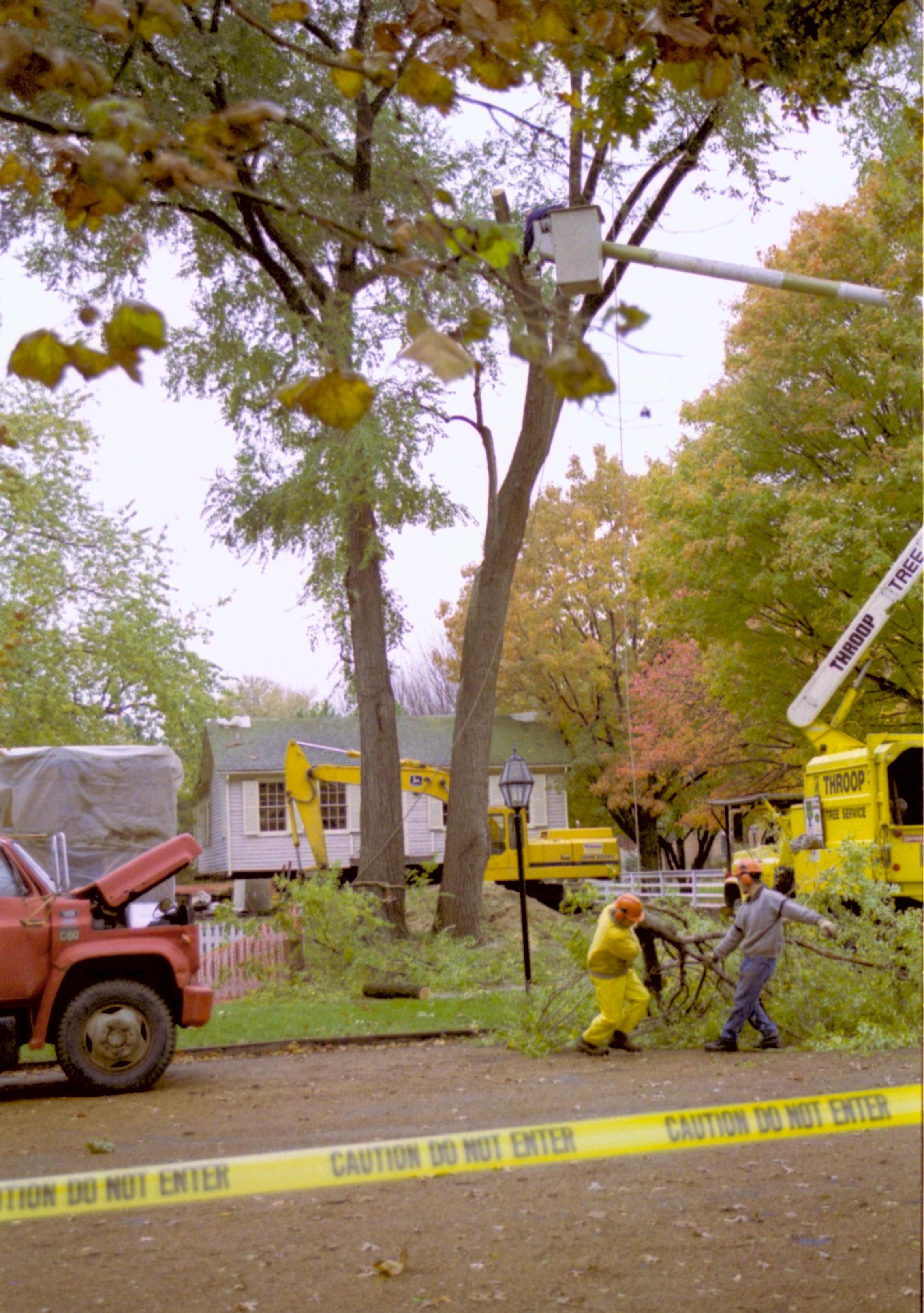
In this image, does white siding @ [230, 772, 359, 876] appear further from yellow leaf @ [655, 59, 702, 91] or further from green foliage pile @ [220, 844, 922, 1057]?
yellow leaf @ [655, 59, 702, 91]

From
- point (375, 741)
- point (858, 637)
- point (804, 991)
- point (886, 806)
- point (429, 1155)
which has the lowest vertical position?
point (804, 991)

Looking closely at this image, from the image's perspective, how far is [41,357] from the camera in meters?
3.19

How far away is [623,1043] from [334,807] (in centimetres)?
2714

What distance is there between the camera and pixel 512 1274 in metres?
5.45

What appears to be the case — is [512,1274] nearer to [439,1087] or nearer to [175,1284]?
[175,1284]

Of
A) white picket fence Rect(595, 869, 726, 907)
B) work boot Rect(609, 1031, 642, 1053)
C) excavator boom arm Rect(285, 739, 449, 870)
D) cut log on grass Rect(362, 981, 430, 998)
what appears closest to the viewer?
work boot Rect(609, 1031, 642, 1053)

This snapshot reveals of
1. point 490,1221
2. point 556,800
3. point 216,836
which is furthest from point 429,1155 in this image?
point 556,800

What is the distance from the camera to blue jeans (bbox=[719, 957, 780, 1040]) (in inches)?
435

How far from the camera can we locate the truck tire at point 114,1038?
10258mm

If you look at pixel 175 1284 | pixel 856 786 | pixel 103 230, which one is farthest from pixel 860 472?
pixel 175 1284

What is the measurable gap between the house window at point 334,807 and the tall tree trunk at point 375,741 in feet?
60.9

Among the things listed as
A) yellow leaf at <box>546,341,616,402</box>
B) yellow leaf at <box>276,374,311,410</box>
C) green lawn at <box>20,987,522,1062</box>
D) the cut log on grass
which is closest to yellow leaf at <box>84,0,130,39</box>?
yellow leaf at <box>276,374,311,410</box>

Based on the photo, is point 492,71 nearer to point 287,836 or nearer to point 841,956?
point 841,956

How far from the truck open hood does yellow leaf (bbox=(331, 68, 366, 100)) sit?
24.8 ft
